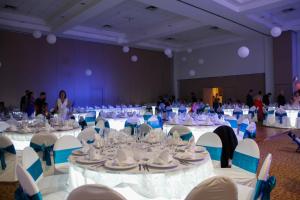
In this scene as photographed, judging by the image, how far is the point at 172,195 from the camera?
227 centimetres

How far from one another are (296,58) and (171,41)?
6.29 metres

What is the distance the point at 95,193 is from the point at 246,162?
76.6 inches

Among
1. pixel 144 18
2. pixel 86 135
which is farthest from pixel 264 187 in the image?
pixel 144 18

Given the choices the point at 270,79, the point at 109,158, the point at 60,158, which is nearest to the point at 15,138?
the point at 60,158

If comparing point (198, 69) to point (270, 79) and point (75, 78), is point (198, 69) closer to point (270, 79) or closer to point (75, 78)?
point (270, 79)

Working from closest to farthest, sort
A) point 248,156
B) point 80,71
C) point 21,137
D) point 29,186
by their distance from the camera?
point 29,186
point 248,156
point 21,137
point 80,71

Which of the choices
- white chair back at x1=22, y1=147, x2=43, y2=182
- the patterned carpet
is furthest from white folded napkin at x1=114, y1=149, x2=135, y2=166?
the patterned carpet

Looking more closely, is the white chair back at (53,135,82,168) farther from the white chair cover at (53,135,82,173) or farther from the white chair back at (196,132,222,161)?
the white chair back at (196,132,222,161)

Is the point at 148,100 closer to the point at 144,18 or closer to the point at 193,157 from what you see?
the point at 144,18

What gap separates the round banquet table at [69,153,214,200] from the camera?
7.13 ft

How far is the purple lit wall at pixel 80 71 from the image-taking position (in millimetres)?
11438

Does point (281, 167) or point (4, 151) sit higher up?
point (4, 151)

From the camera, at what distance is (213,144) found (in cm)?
341

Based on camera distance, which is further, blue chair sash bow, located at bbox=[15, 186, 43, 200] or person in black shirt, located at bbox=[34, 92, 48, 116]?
person in black shirt, located at bbox=[34, 92, 48, 116]
